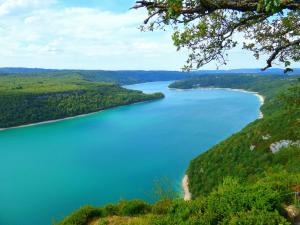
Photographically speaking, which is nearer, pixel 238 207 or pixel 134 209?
pixel 238 207

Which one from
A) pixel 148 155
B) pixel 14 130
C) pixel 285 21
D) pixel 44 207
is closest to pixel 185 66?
pixel 285 21

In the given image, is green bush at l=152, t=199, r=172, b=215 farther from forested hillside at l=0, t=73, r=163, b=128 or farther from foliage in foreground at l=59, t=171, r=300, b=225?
forested hillside at l=0, t=73, r=163, b=128

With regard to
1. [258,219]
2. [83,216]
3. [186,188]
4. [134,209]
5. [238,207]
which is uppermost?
[258,219]

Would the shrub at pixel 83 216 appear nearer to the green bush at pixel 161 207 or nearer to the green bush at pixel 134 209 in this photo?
the green bush at pixel 134 209

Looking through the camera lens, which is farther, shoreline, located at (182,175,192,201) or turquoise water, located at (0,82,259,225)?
turquoise water, located at (0,82,259,225)

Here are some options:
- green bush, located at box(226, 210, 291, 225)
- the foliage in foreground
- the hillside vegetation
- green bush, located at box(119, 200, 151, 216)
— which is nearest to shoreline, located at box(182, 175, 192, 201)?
the hillside vegetation

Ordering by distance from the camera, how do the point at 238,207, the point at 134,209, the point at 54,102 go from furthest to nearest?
the point at 54,102
the point at 134,209
the point at 238,207

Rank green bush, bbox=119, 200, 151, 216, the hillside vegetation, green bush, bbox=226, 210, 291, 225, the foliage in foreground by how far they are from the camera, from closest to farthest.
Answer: green bush, bbox=226, 210, 291, 225 → the foliage in foreground → the hillside vegetation → green bush, bbox=119, 200, 151, 216

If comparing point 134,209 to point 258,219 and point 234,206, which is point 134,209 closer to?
point 234,206

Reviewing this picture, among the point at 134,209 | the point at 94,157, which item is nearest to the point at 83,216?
the point at 134,209

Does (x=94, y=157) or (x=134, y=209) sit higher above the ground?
(x=134, y=209)
